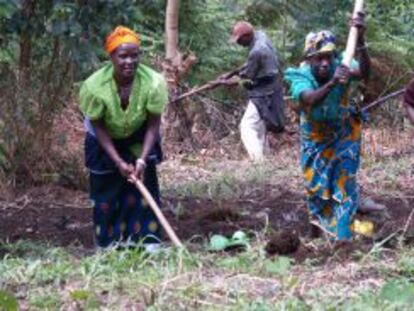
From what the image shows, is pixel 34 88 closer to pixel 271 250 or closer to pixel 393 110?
pixel 271 250

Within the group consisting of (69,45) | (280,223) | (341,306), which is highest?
(69,45)

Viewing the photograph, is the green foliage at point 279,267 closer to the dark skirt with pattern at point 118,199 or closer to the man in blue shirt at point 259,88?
the dark skirt with pattern at point 118,199

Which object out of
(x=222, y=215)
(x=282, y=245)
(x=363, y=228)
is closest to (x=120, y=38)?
(x=282, y=245)

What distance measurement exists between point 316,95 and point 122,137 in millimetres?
1208

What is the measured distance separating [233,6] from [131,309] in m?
14.6

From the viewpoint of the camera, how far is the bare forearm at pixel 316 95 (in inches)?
239

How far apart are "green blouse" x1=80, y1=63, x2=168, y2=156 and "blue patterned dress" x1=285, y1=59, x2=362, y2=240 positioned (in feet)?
2.94

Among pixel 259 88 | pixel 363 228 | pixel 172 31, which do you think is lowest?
pixel 363 228

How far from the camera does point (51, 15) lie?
295 inches

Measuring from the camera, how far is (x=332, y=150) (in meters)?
6.53

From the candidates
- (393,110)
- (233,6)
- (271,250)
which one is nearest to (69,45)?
(271,250)

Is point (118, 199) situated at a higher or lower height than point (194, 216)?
higher

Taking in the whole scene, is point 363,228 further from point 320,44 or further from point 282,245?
point 282,245

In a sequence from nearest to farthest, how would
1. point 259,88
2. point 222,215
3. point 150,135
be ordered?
point 150,135
point 222,215
point 259,88
